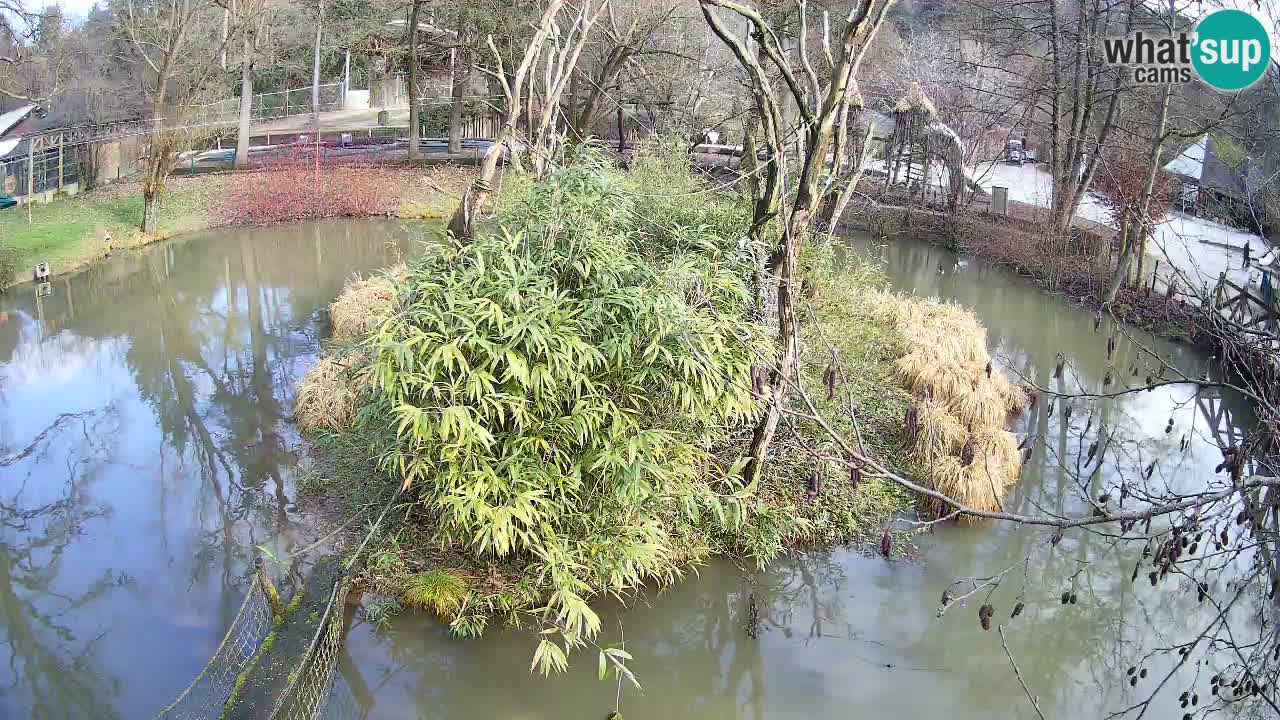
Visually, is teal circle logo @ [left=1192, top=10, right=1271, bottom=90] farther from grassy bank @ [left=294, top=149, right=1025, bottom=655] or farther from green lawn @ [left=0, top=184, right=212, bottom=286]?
green lawn @ [left=0, top=184, right=212, bottom=286]

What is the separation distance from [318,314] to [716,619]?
7.42 metres

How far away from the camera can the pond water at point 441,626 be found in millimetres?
5328

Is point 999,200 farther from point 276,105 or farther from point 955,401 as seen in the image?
point 276,105

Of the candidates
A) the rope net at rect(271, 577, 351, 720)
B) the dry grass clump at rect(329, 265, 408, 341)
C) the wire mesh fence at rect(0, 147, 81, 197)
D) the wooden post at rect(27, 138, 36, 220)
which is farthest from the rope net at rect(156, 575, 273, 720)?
the wire mesh fence at rect(0, 147, 81, 197)

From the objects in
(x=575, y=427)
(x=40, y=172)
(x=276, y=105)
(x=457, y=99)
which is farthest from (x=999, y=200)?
(x=276, y=105)

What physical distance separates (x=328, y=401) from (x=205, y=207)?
389 inches

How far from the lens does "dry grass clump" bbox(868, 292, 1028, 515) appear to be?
7.05 meters

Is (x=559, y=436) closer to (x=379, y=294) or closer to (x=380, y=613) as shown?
(x=380, y=613)

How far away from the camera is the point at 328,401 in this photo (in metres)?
8.24

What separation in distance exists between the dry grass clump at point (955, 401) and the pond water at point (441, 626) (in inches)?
12.5

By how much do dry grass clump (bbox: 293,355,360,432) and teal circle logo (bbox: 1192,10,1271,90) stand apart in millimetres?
6856

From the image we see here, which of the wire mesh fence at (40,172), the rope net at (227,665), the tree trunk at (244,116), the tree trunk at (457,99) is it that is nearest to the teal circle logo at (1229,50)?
the rope net at (227,665)

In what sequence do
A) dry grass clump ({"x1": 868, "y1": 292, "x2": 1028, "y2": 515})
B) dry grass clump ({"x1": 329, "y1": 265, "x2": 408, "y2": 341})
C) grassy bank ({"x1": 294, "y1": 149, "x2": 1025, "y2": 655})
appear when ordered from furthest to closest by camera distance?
dry grass clump ({"x1": 329, "y1": 265, "x2": 408, "y2": 341}) → dry grass clump ({"x1": 868, "y1": 292, "x2": 1028, "y2": 515}) → grassy bank ({"x1": 294, "y1": 149, "x2": 1025, "y2": 655})

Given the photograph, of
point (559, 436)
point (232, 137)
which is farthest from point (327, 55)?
point (559, 436)
